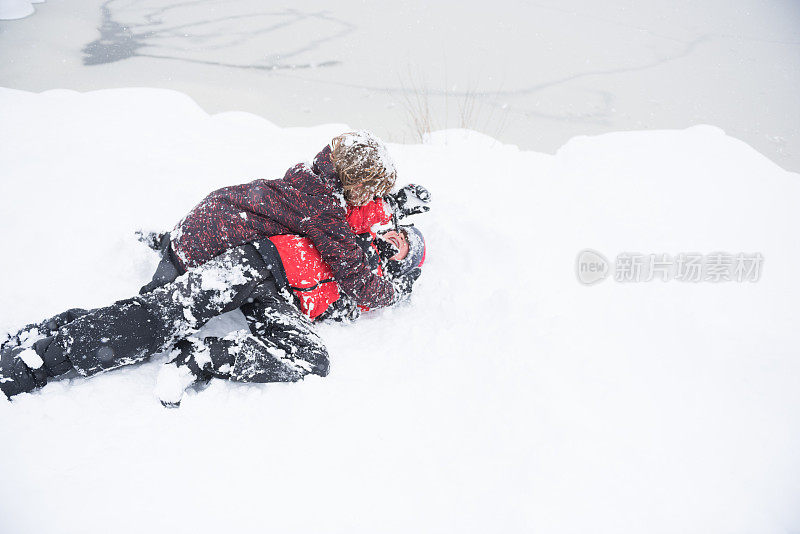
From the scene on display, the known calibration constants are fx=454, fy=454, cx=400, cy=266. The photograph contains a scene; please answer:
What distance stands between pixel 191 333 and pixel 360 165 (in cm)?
82

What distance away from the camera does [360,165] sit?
1.57m

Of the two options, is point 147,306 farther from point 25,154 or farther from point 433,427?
point 25,154

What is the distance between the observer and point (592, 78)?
5215 mm

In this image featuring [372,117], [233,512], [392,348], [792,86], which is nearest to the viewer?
[233,512]

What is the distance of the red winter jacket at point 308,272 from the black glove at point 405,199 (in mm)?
267

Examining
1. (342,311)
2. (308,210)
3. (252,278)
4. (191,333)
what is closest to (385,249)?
(342,311)

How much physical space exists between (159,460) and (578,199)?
2205 mm

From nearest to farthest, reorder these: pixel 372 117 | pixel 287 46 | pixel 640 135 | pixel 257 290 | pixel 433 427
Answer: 1. pixel 433 427
2. pixel 257 290
3. pixel 640 135
4. pixel 372 117
5. pixel 287 46

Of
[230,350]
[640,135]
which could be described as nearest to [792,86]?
[640,135]

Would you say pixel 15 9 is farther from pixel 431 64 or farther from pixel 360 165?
pixel 360 165

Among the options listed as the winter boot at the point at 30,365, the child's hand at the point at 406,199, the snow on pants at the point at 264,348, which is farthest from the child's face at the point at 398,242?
the winter boot at the point at 30,365

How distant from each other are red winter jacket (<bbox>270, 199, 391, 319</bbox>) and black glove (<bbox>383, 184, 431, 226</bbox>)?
267 mm

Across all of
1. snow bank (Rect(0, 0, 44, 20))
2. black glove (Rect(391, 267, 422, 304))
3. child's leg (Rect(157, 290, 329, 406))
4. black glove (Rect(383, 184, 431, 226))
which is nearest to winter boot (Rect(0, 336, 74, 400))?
child's leg (Rect(157, 290, 329, 406))

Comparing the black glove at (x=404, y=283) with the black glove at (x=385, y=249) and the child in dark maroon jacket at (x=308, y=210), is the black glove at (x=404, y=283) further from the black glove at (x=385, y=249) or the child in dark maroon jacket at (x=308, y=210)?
the child in dark maroon jacket at (x=308, y=210)
